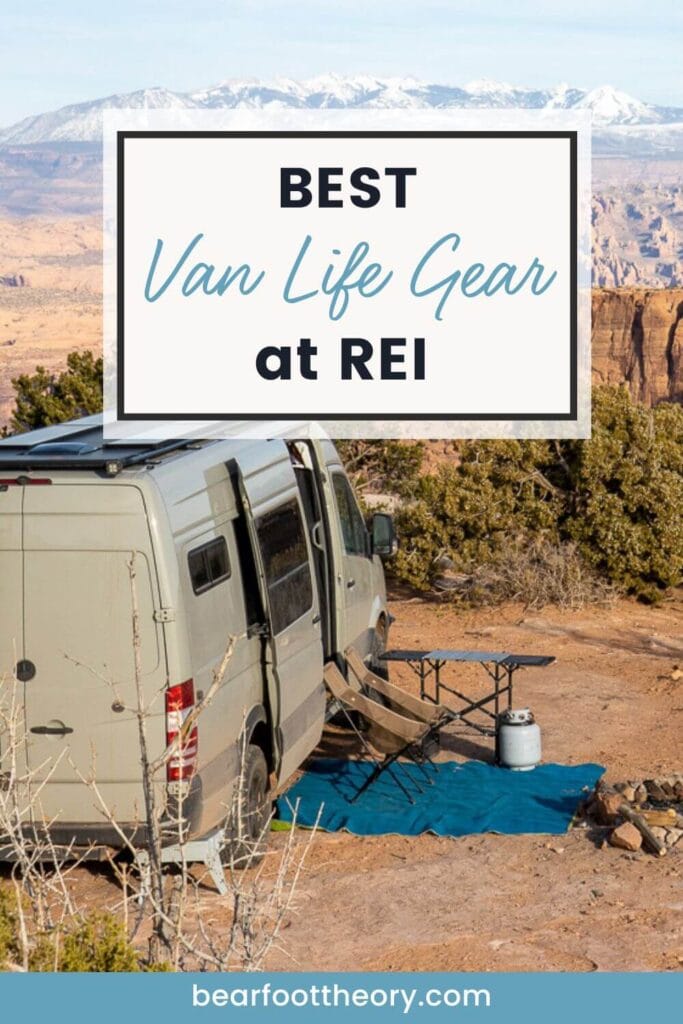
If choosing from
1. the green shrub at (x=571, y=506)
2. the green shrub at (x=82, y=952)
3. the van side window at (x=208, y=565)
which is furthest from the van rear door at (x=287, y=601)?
the green shrub at (x=571, y=506)

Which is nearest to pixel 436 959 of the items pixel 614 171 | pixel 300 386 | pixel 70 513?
pixel 70 513

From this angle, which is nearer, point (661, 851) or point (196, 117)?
point (661, 851)

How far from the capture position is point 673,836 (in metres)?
8.85

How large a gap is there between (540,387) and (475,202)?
1.45 meters

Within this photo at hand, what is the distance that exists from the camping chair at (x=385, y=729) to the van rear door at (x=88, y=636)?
8.41 ft

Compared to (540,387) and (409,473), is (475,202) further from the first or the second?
(409,473)

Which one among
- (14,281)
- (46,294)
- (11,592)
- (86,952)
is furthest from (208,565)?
(14,281)

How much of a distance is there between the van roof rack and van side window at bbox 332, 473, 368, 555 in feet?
7.01

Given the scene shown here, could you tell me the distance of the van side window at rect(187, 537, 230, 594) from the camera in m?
7.79

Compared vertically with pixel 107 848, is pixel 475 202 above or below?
above

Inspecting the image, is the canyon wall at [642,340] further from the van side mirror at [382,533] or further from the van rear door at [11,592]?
the van rear door at [11,592]

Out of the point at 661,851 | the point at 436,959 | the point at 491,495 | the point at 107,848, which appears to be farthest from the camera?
the point at 491,495

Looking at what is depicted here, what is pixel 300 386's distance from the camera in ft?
36.1

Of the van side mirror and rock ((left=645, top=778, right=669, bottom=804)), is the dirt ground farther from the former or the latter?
the van side mirror
